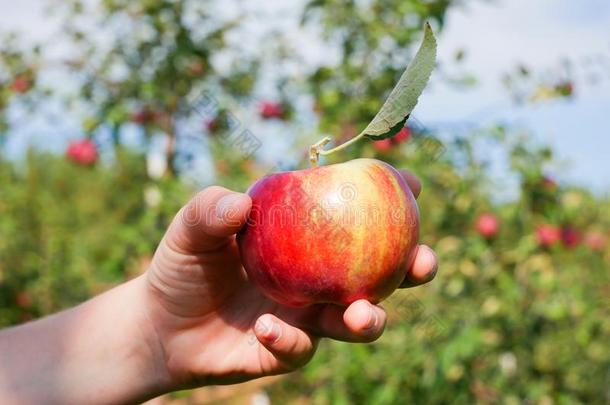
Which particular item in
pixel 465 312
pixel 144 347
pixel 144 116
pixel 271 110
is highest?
pixel 144 347

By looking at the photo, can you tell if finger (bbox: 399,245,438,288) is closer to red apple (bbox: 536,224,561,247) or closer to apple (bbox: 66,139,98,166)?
red apple (bbox: 536,224,561,247)

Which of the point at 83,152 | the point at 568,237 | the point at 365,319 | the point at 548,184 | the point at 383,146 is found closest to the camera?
the point at 365,319

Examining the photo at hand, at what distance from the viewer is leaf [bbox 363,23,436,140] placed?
1.17 metres

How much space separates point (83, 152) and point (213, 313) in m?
2.23

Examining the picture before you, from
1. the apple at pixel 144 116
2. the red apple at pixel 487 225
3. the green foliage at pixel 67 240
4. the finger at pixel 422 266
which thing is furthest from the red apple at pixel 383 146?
the finger at pixel 422 266

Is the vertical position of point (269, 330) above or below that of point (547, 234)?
above

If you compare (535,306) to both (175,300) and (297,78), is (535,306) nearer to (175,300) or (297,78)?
(297,78)

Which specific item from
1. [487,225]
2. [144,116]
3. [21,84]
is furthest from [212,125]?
[487,225]

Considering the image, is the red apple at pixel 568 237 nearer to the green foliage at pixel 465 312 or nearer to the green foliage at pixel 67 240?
the green foliage at pixel 465 312

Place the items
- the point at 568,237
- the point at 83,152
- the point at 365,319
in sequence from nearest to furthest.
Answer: the point at 365,319 → the point at 568,237 → the point at 83,152

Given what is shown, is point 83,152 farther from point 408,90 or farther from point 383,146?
point 408,90

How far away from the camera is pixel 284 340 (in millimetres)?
1211

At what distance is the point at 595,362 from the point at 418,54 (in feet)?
9.96

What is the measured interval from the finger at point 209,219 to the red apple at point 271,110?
2028 millimetres
